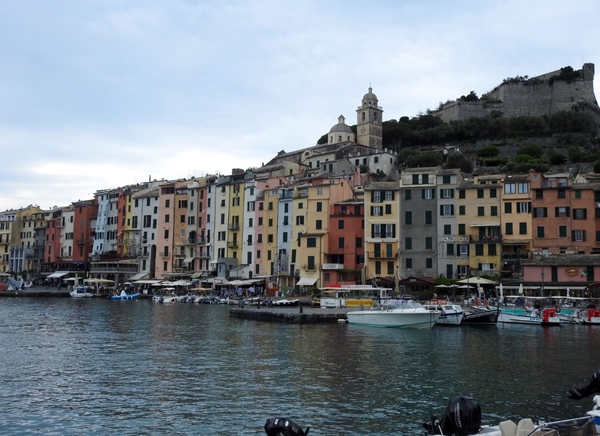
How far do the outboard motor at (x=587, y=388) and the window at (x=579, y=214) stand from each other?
48.1 m

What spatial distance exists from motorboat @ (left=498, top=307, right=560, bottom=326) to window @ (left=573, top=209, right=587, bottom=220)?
1665cm

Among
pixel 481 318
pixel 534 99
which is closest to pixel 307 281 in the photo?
pixel 481 318

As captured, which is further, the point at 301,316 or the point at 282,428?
the point at 301,316

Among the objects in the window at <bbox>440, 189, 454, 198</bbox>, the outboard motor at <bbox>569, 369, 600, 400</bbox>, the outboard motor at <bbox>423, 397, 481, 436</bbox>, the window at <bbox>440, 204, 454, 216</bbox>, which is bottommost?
the outboard motor at <bbox>423, 397, 481, 436</bbox>

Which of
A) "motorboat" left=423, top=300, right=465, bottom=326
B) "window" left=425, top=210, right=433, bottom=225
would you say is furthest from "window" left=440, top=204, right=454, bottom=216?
"motorboat" left=423, top=300, right=465, bottom=326

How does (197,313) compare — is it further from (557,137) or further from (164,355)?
(557,137)

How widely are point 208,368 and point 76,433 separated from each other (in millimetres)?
9215

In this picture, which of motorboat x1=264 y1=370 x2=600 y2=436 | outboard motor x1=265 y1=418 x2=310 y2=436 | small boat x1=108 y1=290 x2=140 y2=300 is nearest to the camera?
motorboat x1=264 y1=370 x2=600 y2=436

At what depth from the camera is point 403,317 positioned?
41.0m

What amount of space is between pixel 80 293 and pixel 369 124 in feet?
204

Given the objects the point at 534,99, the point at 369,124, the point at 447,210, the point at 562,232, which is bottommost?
the point at 562,232

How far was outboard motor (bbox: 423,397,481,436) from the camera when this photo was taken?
1272cm

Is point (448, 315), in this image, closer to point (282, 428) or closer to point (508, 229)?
point (508, 229)

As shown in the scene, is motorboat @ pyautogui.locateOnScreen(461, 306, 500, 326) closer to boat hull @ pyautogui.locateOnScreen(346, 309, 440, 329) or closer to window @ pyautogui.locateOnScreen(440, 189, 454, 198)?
boat hull @ pyautogui.locateOnScreen(346, 309, 440, 329)
